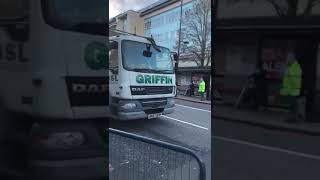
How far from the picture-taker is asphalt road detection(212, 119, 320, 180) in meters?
1.18

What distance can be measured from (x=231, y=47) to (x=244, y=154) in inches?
13.6

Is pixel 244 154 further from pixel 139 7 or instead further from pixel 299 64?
pixel 139 7

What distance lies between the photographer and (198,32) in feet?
3.61

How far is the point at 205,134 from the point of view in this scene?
47.1 inches

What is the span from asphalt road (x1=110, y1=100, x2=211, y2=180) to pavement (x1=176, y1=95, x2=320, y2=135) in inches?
1.0

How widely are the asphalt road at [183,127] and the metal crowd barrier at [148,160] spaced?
26mm

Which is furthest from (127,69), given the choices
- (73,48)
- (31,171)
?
(31,171)

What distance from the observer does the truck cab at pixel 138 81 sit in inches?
46.1

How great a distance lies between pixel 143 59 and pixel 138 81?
9 cm

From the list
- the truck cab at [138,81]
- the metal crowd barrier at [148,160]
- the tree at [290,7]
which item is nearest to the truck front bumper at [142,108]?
the truck cab at [138,81]

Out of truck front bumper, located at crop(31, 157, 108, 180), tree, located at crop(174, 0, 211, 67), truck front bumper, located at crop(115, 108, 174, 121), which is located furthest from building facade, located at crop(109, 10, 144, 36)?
truck front bumper, located at crop(31, 157, 108, 180)

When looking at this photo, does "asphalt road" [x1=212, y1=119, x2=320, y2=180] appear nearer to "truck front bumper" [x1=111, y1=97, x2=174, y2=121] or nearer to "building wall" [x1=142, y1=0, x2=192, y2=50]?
"truck front bumper" [x1=111, y1=97, x2=174, y2=121]

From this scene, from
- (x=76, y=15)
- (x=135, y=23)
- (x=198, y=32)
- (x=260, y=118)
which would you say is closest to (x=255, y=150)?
(x=260, y=118)

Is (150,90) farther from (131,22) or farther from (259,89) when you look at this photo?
(259,89)
